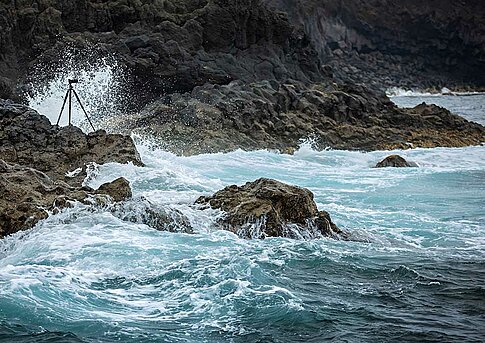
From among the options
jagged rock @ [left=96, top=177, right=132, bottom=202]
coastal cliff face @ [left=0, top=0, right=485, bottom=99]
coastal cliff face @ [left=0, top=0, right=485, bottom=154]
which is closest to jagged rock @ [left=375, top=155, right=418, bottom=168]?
coastal cliff face @ [left=0, top=0, right=485, bottom=154]

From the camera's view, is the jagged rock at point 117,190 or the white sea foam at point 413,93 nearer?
the jagged rock at point 117,190

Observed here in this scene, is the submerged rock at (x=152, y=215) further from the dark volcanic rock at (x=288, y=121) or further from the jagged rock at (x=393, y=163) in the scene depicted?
the jagged rock at (x=393, y=163)

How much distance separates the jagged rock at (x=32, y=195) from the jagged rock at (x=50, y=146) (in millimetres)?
2207

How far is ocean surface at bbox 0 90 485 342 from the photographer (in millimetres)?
6117

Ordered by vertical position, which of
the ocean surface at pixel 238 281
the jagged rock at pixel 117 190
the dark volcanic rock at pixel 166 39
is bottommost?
the ocean surface at pixel 238 281

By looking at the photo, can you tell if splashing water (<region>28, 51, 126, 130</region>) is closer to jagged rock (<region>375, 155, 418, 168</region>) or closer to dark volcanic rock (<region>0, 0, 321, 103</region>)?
dark volcanic rock (<region>0, 0, 321, 103</region>)

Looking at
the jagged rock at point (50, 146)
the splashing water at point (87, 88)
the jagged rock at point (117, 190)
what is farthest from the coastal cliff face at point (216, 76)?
the jagged rock at point (117, 190)

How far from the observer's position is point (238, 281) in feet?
24.1

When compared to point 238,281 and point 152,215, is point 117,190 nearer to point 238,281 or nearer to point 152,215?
point 152,215

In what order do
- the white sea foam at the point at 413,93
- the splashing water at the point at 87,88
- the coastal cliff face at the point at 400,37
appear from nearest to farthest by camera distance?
the splashing water at the point at 87,88
the white sea foam at the point at 413,93
the coastal cliff face at the point at 400,37

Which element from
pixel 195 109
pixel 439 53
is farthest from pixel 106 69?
pixel 439 53

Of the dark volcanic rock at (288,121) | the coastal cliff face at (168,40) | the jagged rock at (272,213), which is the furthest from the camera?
the coastal cliff face at (168,40)

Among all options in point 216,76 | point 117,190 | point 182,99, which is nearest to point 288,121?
point 182,99

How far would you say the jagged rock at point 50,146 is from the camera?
12398 mm
